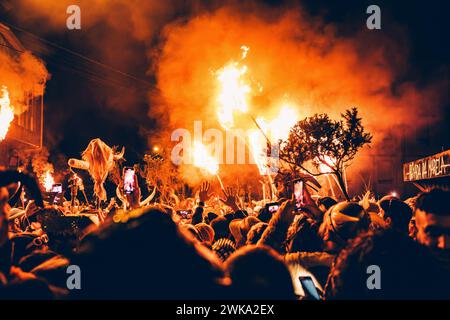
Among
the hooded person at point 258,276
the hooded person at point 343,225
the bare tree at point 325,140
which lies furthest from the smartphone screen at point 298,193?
the hooded person at point 258,276

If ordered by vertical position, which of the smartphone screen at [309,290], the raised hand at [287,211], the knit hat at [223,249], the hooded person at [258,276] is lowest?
the knit hat at [223,249]

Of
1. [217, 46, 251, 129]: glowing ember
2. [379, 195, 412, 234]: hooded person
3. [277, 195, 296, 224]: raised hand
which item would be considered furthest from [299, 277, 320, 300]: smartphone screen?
[217, 46, 251, 129]: glowing ember

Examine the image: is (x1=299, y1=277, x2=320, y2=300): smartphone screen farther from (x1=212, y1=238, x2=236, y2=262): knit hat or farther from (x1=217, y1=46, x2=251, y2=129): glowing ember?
(x1=217, y1=46, x2=251, y2=129): glowing ember

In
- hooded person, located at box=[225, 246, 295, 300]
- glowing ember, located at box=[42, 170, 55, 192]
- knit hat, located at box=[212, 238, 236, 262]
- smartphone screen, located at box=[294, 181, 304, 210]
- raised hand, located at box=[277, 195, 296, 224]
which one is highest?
glowing ember, located at box=[42, 170, 55, 192]

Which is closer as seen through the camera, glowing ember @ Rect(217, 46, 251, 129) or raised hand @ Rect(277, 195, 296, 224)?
raised hand @ Rect(277, 195, 296, 224)

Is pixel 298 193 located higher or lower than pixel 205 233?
higher

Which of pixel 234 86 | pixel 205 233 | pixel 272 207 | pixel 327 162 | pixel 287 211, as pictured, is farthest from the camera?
pixel 234 86

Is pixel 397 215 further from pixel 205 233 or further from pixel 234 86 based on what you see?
pixel 234 86

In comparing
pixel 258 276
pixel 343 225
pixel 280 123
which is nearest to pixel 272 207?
pixel 343 225

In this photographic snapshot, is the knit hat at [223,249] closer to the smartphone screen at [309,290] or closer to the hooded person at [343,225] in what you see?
the hooded person at [343,225]

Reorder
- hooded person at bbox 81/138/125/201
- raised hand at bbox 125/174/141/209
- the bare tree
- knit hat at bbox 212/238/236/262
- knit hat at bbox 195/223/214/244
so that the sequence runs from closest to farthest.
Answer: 1. knit hat at bbox 212/238/236/262
2. knit hat at bbox 195/223/214/244
3. the bare tree
4. raised hand at bbox 125/174/141/209
5. hooded person at bbox 81/138/125/201

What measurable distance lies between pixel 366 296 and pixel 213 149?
103 feet

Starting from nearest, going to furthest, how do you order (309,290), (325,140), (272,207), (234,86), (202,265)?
(202,265)
(309,290)
(272,207)
(325,140)
(234,86)
